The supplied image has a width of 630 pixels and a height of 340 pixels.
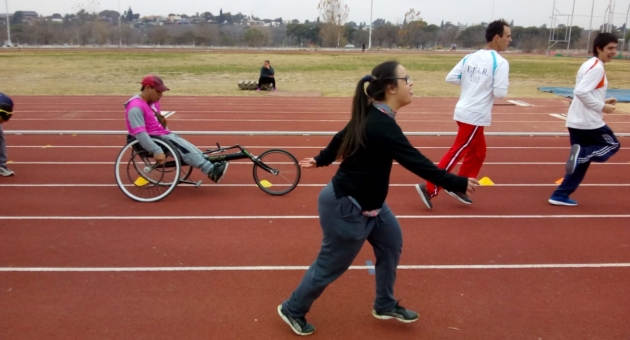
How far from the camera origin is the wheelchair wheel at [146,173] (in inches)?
254

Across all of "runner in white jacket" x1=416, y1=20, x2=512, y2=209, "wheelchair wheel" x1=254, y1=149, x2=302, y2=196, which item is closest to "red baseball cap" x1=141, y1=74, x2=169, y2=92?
"wheelchair wheel" x1=254, y1=149, x2=302, y2=196

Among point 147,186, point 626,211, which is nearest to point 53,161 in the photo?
point 147,186

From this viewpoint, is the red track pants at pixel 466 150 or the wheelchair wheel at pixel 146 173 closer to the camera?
the red track pants at pixel 466 150

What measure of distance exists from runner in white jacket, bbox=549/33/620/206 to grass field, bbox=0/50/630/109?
49.4ft

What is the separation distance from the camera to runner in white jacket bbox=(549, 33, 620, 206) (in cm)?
585

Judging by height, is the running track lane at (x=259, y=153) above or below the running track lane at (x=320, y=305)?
above

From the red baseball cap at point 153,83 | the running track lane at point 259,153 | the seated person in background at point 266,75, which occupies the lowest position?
the running track lane at point 259,153

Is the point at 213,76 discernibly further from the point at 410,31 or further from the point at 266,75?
the point at 410,31

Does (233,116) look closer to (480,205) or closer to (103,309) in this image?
(480,205)

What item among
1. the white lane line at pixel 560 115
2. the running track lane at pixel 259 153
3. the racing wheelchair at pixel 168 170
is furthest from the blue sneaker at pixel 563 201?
the white lane line at pixel 560 115

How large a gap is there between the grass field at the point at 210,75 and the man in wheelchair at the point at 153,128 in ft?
49.0

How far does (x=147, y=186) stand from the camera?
6.71 metres

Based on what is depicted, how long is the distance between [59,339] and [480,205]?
4554 millimetres

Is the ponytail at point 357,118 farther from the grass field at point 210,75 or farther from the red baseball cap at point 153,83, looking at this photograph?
the grass field at point 210,75
